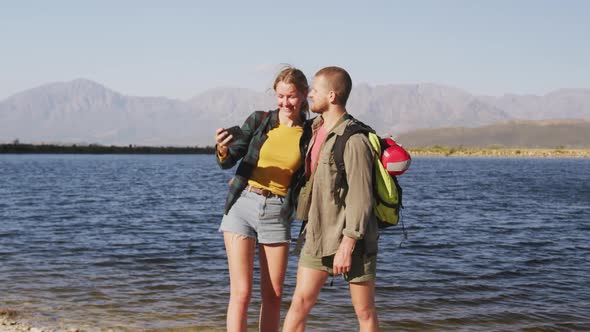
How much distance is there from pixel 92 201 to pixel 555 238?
21797mm

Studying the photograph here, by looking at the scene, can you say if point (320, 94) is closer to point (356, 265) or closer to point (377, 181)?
point (377, 181)

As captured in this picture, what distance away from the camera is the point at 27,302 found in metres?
9.84

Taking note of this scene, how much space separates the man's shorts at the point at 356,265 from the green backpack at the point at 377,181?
1.05ft

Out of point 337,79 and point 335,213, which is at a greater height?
point 337,79

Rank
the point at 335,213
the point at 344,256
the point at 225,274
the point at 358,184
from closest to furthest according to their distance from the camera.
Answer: the point at 358,184 → the point at 344,256 → the point at 335,213 → the point at 225,274

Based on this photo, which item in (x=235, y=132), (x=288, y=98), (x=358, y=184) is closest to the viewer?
(x=358, y=184)

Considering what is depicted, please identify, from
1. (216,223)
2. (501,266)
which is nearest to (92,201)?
(216,223)

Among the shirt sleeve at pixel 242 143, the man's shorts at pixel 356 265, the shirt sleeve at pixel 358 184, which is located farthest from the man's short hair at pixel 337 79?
the man's shorts at pixel 356 265

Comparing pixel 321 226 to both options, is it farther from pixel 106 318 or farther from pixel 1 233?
pixel 1 233

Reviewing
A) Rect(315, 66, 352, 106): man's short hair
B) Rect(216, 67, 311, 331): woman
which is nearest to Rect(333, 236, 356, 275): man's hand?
Rect(216, 67, 311, 331): woman

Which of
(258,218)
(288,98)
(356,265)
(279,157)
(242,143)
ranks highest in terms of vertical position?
(288,98)

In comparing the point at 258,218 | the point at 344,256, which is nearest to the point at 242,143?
the point at 258,218

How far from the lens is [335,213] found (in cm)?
523

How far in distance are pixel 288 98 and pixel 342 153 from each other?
89 centimetres
